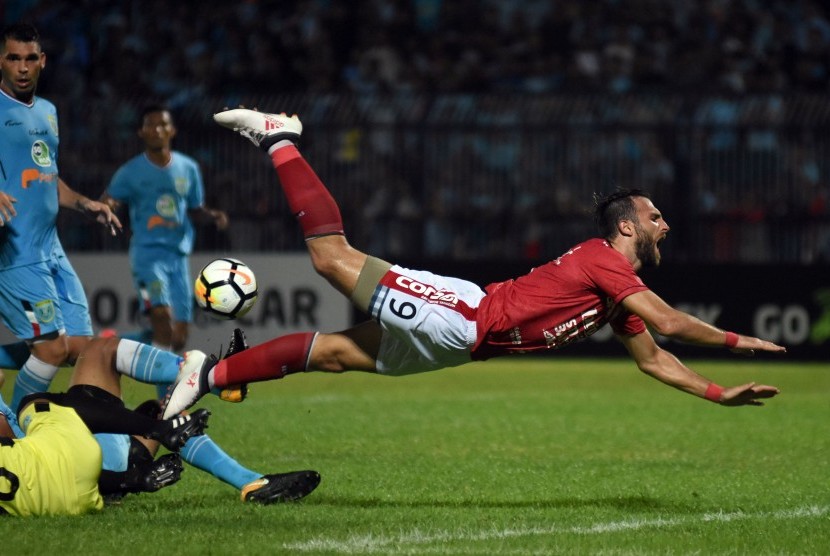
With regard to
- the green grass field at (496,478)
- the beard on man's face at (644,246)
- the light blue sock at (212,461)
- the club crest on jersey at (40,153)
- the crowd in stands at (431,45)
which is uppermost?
the crowd in stands at (431,45)

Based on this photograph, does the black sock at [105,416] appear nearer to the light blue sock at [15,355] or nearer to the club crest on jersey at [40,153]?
the light blue sock at [15,355]

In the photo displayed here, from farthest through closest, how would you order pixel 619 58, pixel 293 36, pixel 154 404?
pixel 293 36 → pixel 619 58 → pixel 154 404

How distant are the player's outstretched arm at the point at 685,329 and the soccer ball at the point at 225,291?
216 centimetres

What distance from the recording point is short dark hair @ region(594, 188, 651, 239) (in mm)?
7191

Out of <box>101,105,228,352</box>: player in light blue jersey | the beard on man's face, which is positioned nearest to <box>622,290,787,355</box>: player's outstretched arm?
the beard on man's face

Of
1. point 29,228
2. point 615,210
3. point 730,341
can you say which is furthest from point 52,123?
point 730,341

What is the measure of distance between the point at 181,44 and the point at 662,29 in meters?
7.23

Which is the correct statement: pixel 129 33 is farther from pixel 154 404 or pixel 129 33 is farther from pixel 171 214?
pixel 154 404

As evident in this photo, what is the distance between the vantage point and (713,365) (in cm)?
1593

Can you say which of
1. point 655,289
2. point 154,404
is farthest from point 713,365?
point 154,404

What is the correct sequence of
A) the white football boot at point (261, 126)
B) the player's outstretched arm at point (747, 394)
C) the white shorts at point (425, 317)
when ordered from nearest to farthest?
the player's outstretched arm at point (747, 394)
the white shorts at point (425, 317)
the white football boot at point (261, 126)

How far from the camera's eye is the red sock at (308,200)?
730 centimetres

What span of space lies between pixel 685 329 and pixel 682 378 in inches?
18.4

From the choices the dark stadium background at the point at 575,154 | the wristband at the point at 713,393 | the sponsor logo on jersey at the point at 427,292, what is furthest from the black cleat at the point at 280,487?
the dark stadium background at the point at 575,154
